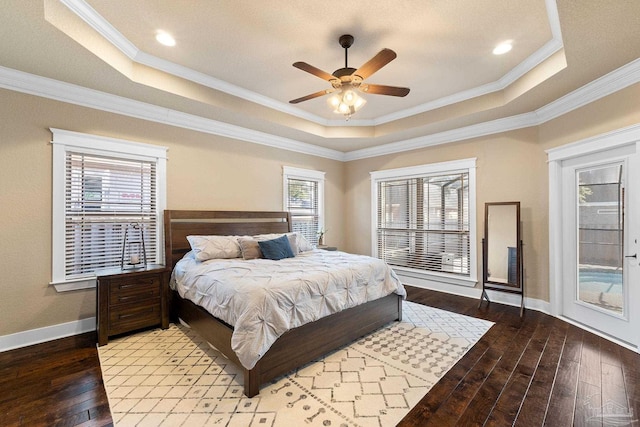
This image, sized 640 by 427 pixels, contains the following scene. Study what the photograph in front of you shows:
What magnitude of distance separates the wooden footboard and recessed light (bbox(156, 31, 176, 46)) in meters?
2.75

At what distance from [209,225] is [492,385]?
12.4 feet

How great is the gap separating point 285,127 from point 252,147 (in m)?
0.71

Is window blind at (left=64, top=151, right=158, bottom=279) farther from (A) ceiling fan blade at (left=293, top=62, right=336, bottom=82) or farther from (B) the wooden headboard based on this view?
(A) ceiling fan blade at (left=293, top=62, right=336, bottom=82)

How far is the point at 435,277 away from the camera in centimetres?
506

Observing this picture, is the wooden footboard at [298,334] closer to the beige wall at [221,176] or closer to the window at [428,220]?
the beige wall at [221,176]

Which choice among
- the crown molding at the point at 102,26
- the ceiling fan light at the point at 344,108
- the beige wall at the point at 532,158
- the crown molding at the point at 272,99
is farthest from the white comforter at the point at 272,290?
the crown molding at the point at 102,26

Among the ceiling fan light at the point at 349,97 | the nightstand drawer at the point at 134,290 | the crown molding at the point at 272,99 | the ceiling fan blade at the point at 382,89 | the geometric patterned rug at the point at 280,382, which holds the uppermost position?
the crown molding at the point at 272,99

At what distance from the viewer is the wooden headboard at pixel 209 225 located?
3787 mm

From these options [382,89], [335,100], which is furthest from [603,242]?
[335,100]

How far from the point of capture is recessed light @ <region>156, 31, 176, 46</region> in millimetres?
2713

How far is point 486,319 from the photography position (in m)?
3.64

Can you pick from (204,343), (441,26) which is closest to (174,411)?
(204,343)

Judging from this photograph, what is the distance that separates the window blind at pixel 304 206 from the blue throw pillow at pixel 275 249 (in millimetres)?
1508

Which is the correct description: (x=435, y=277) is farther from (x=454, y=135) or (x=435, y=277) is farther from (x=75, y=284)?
(x=75, y=284)
